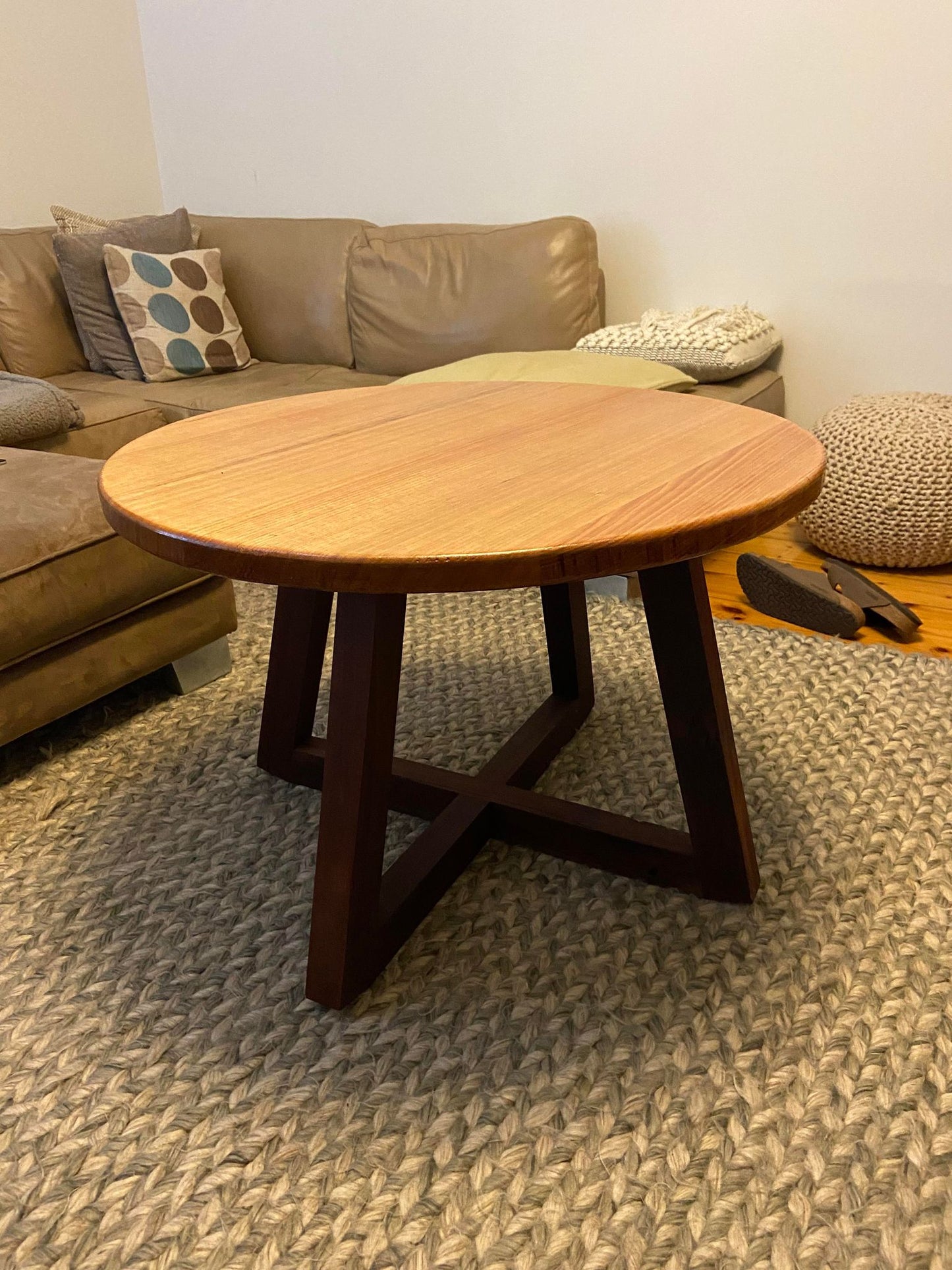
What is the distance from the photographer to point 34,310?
2.91m

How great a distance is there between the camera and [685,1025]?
40.8 inches

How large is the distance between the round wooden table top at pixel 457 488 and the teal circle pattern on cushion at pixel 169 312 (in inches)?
66.2

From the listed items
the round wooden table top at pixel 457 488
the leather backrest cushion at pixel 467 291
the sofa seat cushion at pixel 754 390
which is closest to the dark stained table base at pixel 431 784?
the round wooden table top at pixel 457 488

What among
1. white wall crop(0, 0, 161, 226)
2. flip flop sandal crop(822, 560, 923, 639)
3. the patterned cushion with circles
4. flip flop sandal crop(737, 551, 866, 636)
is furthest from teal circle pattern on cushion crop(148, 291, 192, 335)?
flip flop sandal crop(822, 560, 923, 639)

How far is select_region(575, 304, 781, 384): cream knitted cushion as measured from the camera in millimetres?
2338

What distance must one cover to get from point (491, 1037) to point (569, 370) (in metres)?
1.50

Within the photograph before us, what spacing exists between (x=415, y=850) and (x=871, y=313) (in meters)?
1.94

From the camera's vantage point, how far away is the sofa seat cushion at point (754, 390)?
2.36m

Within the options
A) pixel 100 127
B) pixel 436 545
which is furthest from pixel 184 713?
pixel 100 127

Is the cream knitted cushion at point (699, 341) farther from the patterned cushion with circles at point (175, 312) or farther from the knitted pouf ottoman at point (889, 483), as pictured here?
the patterned cushion with circles at point (175, 312)

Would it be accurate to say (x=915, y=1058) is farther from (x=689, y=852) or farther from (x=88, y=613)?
(x=88, y=613)

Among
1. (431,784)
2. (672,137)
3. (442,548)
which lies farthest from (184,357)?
(442,548)

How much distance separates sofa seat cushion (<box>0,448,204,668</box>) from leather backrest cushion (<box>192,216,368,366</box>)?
1437 mm

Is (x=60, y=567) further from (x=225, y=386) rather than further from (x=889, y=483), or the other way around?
(x=889, y=483)
